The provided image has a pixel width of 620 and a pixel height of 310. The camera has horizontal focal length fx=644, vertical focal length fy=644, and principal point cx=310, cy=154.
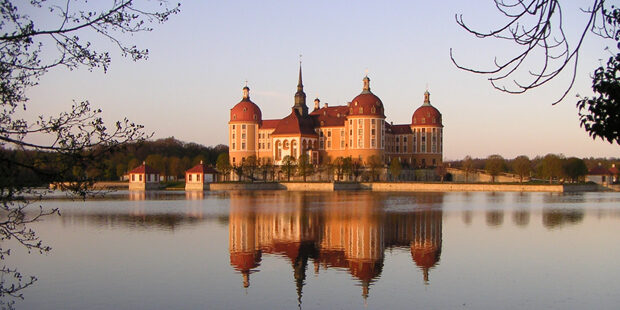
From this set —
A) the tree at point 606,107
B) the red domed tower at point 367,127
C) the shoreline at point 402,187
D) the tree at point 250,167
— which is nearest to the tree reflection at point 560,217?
the tree at point 606,107

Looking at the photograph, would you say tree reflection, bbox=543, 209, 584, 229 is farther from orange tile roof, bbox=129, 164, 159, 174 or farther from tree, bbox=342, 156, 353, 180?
orange tile roof, bbox=129, 164, 159, 174

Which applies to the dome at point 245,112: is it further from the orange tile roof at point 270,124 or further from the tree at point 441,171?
the tree at point 441,171

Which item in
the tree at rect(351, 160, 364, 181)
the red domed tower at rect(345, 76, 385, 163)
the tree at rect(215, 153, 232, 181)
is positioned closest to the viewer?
the tree at rect(351, 160, 364, 181)

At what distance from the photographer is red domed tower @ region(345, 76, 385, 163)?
71062 millimetres

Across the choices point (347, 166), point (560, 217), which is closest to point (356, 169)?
point (347, 166)

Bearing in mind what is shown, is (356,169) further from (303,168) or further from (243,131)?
(243,131)

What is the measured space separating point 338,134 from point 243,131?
11.7 meters

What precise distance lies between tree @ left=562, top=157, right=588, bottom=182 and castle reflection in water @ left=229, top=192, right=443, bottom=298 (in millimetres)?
38329

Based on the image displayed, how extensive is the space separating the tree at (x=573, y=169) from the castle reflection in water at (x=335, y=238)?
126 feet

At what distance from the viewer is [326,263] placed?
15312 mm

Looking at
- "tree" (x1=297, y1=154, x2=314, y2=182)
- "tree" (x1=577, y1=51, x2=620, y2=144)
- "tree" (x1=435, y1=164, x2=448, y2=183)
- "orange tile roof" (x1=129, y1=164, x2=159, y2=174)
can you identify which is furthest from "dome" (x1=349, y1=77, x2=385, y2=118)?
"tree" (x1=577, y1=51, x2=620, y2=144)

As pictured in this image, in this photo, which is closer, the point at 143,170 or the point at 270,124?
the point at 143,170

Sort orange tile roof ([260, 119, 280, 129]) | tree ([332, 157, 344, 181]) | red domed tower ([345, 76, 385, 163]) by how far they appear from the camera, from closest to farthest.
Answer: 1. tree ([332, 157, 344, 181])
2. red domed tower ([345, 76, 385, 163])
3. orange tile roof ([260, 119, 280, 129])

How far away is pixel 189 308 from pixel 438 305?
4237 mm
